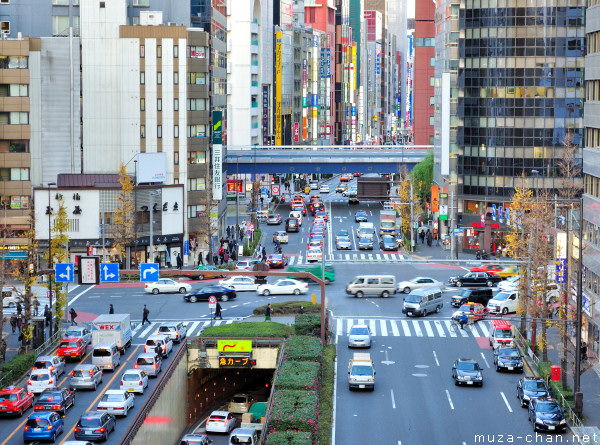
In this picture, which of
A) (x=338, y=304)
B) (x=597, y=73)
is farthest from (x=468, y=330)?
(x=597, y=73)

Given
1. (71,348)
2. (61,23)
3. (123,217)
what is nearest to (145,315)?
(71,348)

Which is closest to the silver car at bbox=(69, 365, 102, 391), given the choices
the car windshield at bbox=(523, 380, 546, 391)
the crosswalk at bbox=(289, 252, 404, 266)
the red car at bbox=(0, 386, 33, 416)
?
the red car at bbox=(0, 386, 33, 416)

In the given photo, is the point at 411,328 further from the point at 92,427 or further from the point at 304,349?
the point at 92,427

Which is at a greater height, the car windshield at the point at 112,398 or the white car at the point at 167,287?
the white car at the point at 167,287

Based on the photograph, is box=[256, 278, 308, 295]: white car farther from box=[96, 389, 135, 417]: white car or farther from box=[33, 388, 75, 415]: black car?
box=[33, 388, 75, 415]: black car

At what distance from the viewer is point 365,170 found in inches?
5984

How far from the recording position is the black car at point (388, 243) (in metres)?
113

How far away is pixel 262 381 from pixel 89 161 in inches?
1371

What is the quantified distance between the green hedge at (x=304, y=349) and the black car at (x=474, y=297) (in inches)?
730

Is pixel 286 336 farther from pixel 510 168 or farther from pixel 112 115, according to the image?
pixel 510 168

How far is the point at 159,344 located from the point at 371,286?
23.7 m

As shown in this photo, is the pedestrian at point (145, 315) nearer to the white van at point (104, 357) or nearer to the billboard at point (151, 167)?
the white van at point (104, 357)

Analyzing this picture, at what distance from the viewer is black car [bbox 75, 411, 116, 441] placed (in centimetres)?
4972

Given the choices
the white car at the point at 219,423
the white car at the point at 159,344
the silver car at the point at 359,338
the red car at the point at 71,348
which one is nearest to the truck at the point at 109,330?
the red car at the point at 71,348
